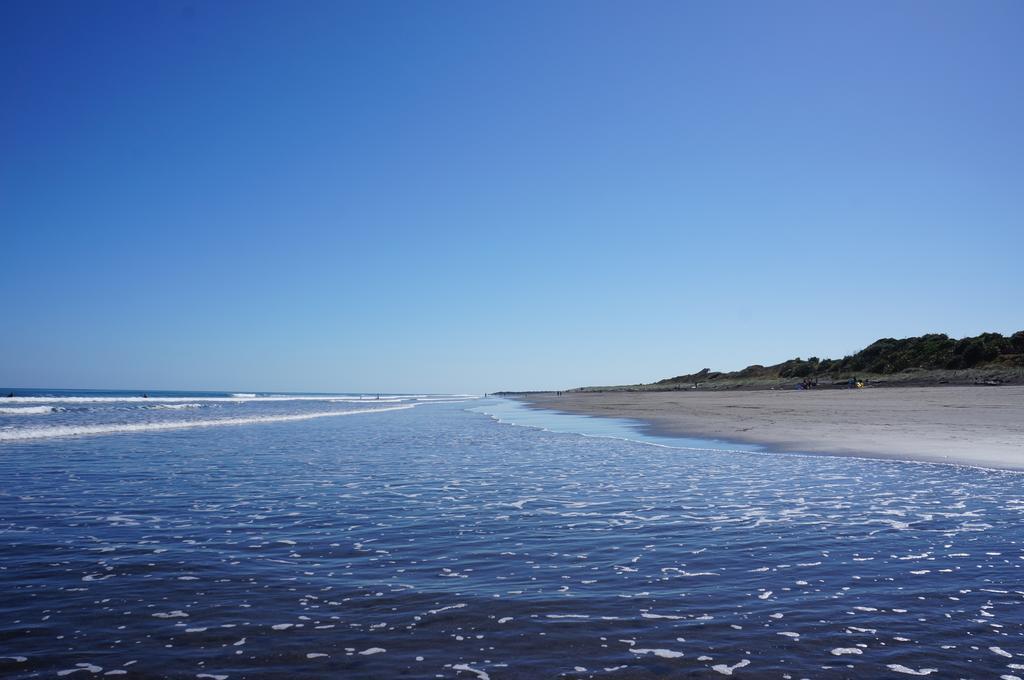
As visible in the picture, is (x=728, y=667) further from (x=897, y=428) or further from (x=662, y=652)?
(x=897, y=428)

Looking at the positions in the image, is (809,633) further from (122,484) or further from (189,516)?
(122,484)

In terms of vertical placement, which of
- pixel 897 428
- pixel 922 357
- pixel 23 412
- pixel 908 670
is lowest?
pixel 908 670

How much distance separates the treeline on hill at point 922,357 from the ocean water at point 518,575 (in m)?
68.9

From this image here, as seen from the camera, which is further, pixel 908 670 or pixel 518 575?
pixel 518 575

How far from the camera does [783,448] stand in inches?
906

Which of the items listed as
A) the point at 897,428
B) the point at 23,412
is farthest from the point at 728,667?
the point at 23,412

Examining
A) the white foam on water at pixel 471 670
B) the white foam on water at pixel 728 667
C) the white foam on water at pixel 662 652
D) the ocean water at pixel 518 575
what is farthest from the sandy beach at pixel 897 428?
the white foam on water at pixel 471 670

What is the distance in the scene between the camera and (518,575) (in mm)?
8266

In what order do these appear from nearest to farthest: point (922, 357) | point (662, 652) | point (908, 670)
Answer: point (908, 670), point (662, 652), point (922, 357)

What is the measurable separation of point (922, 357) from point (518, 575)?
9246cm

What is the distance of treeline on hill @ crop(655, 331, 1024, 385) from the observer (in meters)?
72.2

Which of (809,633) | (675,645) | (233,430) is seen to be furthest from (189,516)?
(233,430)

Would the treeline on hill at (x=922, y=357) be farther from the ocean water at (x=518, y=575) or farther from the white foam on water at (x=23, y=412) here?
the white foam on water at (x=23, y=412)

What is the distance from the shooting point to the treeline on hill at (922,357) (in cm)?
7225
